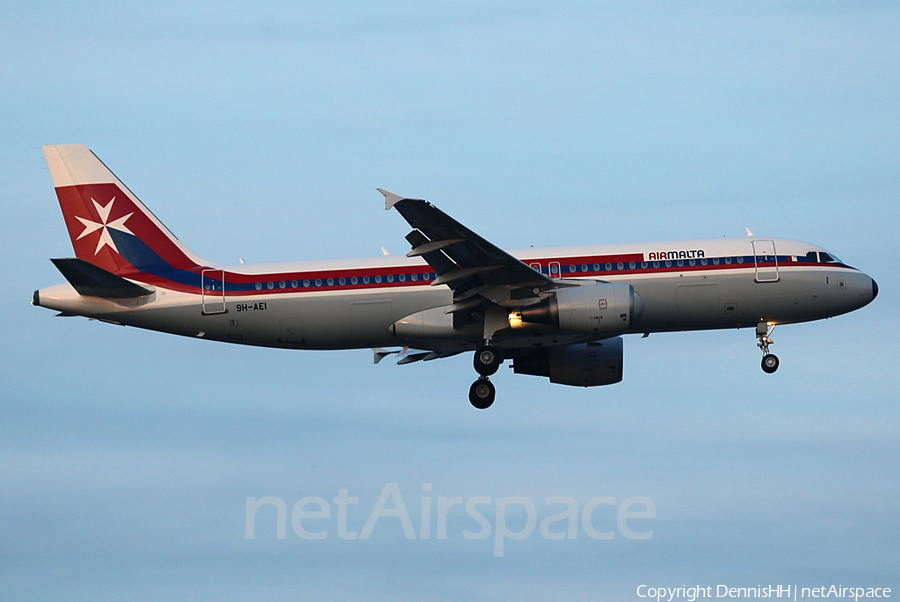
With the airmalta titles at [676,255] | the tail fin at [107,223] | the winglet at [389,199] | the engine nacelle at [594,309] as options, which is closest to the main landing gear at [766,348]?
the airmalta titles at [676,255]

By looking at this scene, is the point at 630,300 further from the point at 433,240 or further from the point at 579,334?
the point at 433,240

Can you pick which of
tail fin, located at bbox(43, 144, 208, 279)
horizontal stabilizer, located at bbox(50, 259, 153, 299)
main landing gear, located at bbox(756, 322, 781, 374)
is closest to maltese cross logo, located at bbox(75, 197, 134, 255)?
tail fin, located at bbox(43, 144, 208, 279)

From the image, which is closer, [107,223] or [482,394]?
[482,394]

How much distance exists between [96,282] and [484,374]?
47.3 ft

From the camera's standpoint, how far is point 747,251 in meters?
41.6

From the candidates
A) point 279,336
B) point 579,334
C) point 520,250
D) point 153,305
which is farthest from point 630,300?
point 153,305

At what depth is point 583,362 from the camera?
44.2m

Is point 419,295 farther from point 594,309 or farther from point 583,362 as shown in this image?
point 583,362

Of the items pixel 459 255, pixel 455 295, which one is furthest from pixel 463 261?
pixel 455 295

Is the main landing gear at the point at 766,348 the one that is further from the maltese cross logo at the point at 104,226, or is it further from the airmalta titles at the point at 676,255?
the maltese cross logo at the point at 104,226

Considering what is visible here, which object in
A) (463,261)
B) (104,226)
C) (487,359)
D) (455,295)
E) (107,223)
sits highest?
(107,223)

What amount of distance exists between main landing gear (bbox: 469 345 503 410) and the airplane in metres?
0.05

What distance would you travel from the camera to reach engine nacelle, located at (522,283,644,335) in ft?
126

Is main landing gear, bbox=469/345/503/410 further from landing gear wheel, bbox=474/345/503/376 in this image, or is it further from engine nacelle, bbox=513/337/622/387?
engine nacelle, bbox=513/337/622/387
